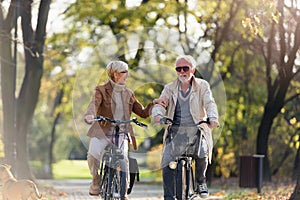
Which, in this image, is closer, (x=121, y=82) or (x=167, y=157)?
(x=167, y=157)

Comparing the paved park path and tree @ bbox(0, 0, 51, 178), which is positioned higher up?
tree @ bbox(0, 0, 51, 178)

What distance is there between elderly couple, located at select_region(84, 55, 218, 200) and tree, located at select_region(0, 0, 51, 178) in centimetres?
932

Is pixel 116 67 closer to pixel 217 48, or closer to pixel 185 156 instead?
pixel 185 156

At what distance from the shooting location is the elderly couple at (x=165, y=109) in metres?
11.7

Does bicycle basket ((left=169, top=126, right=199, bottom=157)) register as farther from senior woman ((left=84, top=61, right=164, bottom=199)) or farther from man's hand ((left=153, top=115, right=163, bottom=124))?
senior woman ((left=84, top=61, right=164, bottom=199))

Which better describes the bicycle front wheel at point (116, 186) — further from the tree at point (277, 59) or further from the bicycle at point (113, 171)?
the tree at point (277, 59)

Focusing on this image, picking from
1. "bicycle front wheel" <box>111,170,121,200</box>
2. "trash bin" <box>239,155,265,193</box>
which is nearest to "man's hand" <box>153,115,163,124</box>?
"bicycle front wheel" <box>111,170,121,200</box>

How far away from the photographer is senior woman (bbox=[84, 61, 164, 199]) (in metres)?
12.5

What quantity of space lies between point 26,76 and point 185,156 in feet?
49.9

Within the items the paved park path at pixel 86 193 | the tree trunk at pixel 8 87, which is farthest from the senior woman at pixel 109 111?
the tree trunk at pixel 8 87

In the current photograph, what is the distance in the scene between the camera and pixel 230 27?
1299 inches

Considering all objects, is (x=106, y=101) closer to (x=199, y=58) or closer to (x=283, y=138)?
(x=199, y=58)

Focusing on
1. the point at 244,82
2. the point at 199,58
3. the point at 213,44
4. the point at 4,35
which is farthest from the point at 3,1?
the point at 244,82

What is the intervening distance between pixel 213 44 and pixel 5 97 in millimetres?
9670
